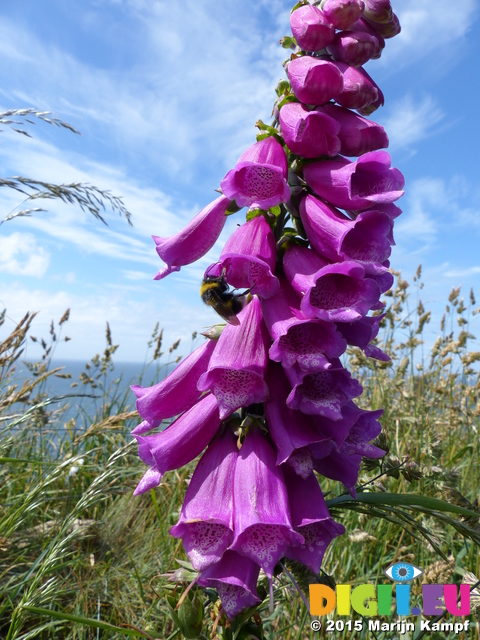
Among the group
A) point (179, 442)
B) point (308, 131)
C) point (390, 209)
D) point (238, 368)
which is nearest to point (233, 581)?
point (179, 442)

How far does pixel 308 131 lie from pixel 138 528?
290 centimetres

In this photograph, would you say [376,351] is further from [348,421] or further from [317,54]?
[317,54]

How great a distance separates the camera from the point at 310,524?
126 centimetres

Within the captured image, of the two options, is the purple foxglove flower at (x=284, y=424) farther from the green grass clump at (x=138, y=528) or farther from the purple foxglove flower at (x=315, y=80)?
the purple foxglove flower at (x=315, y=80)

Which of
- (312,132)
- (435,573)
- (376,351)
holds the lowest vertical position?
(435,573)

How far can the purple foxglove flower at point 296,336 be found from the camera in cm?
119

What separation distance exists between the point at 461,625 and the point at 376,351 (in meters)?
1.38

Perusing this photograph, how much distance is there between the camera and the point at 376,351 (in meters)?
1.47

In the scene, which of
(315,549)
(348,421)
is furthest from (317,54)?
(315,549)

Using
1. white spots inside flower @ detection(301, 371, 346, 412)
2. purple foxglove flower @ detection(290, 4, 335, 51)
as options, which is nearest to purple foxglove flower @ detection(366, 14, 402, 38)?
purple foxglove flower @ detection(290, 4, 335, 51)

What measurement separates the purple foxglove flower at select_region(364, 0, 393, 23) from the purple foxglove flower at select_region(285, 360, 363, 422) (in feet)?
3.51

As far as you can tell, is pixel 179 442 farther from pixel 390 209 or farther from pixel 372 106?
pixel 372 106

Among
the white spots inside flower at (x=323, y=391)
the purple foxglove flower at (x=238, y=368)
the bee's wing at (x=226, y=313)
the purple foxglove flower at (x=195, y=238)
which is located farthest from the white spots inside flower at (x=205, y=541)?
the purple foxglove flower at (x=195, y=238)

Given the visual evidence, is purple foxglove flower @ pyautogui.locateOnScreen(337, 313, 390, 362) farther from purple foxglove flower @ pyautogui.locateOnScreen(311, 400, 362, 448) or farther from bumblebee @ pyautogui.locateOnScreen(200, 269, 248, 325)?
bumblebee @ pyautogui.locateOnScreen(200, 269, 248, 325)
